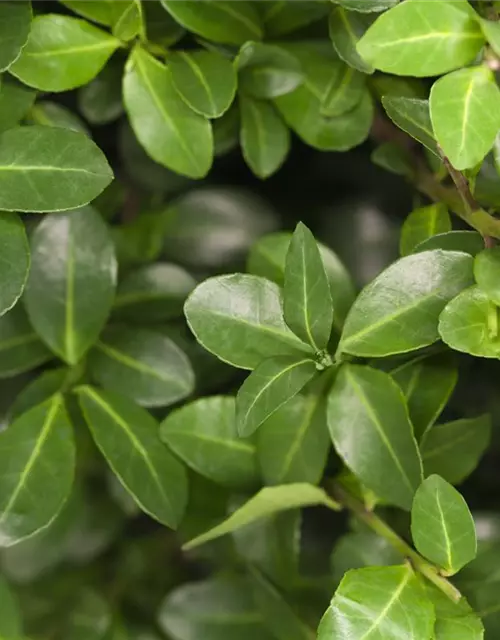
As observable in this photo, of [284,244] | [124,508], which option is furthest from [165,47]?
[124,508]

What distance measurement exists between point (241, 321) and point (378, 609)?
206 mm

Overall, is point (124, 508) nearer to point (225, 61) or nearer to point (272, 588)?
point (272, 588)

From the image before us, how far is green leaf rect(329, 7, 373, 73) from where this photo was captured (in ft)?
1.93

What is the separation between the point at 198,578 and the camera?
34.0 inches

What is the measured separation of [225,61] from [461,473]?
0.38 metres

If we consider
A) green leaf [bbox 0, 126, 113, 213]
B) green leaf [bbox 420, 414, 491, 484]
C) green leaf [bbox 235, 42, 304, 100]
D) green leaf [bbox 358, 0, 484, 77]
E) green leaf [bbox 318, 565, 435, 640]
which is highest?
green leaf [bbox 358, 0, 484, 77]

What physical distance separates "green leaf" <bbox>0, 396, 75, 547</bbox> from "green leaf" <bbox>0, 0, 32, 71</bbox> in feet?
0.84

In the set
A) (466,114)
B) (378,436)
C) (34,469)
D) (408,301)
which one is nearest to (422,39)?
(466,114)

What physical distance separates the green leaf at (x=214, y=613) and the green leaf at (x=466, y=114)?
42 centimetres

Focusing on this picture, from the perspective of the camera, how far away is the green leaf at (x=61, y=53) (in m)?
0.58

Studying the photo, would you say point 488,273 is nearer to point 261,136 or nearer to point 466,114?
point 466,114

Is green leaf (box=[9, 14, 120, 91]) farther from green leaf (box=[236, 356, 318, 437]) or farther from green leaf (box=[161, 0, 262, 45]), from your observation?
green leaf (box=[236, 356, 318, 437])

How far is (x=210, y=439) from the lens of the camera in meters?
0.63

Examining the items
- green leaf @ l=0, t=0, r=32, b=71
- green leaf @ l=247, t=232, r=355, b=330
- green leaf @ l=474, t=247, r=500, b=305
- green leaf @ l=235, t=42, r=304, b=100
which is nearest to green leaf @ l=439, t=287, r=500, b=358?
green leaf @ l=474, t=247, r=500, b=305
